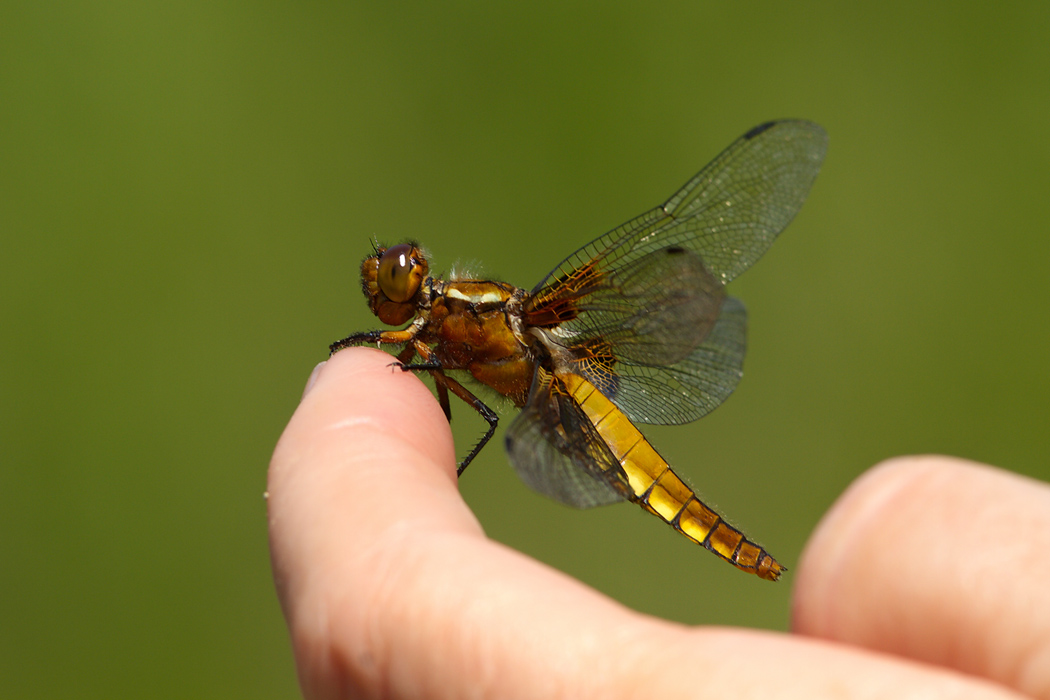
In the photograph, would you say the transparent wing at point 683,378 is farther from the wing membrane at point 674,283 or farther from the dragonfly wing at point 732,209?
the dragonfly wing at point 732,209

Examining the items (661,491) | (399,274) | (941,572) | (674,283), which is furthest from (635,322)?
(941,572)

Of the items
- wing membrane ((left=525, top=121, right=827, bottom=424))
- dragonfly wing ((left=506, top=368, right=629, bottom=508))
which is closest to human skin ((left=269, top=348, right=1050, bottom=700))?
dragonfly wing ((left=506, top=368, right=629, bottom=508))

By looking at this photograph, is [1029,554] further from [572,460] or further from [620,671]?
[572,460]

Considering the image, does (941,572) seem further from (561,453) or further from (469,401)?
(469,401)

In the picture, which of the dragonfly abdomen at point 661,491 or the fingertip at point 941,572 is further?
the dragonfly abdomen at point 661,491

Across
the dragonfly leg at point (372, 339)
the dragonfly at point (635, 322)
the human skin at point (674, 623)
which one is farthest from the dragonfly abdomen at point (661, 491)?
the human skin at point (674, 623)
